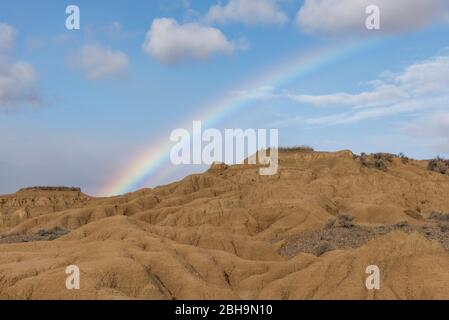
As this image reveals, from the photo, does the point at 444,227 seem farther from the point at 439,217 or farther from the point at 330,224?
the point at 439,217

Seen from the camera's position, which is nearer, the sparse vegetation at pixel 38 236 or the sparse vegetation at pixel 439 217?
the sparse vegetation at pixel 38 236

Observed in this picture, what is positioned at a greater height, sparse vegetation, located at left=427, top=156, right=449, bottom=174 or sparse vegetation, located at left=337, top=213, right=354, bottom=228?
sparse vegetation, located at left=427, top=156, right=449, bottom=174

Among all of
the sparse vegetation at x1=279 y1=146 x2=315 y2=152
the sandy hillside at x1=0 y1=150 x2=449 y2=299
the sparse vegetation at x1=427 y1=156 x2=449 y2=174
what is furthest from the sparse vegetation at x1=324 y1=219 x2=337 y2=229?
the sparse vegetation at x1=279 y1=146 x2=315 y2=152

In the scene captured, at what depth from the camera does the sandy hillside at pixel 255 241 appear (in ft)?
81.4

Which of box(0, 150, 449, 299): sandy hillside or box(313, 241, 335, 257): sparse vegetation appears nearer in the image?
box(0, 150, 449, 299): sandy hillside

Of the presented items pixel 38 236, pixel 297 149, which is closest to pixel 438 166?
pixel 297 149

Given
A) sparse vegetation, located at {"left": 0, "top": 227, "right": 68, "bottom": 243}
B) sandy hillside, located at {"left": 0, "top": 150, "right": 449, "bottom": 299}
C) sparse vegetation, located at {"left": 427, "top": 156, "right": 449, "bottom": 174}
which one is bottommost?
sparse vegetation, located at {"left": 0, "top": 227, "right": 68, "bottom": 243}

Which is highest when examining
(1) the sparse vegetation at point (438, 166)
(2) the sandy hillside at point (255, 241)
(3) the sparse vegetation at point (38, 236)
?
(1) the sparse vegetation at point (438, 166)

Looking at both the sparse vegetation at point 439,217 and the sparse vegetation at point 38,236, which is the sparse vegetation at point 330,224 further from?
the sparse vegetation at point 38,236

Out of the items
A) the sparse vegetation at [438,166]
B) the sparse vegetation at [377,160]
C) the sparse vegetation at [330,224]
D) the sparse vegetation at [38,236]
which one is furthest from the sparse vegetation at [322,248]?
the sparse vegetation at [438,166]

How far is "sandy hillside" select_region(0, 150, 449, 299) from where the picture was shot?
976 inches

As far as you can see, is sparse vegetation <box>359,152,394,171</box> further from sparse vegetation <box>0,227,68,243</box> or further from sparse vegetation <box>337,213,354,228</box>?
sparse vegetation <box>0,227,68,243</box>

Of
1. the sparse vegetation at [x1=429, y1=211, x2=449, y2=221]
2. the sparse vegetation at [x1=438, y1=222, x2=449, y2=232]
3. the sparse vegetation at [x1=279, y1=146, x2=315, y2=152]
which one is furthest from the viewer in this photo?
the sparse vegetation at [x1=279, y1=146, x2=315, y2=152]
